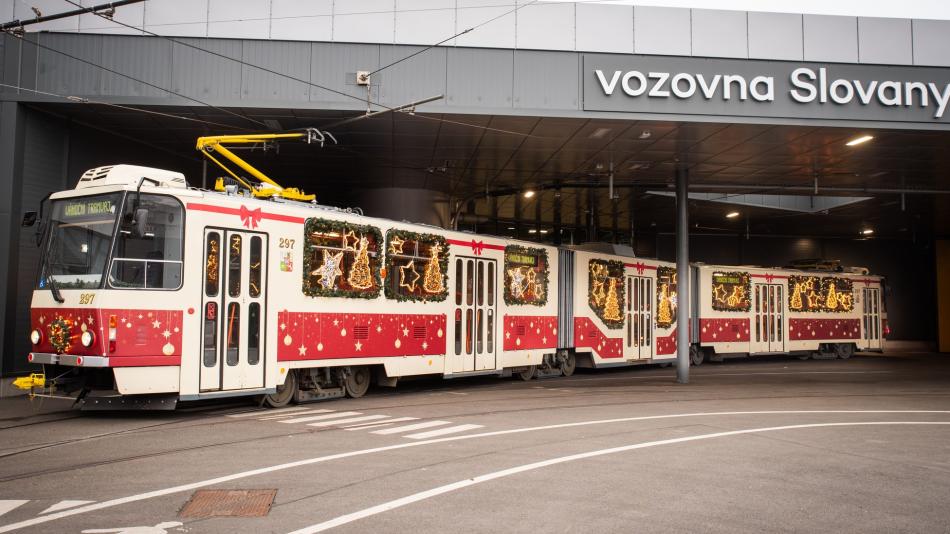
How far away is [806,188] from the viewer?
2383 cm

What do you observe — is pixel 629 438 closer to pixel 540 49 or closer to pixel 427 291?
pixel 427 291

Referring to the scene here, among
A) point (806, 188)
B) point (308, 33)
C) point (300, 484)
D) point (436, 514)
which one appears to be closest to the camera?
point (436, 514)

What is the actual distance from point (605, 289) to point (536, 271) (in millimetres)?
3337

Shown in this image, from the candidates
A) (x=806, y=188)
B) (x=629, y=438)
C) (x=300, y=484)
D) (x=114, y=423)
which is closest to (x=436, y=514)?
(x=300, y=484)

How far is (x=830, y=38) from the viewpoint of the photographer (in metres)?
16.1

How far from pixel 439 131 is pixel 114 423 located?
9716 millimetres

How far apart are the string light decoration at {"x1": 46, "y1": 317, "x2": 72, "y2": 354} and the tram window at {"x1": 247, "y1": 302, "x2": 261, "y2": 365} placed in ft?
8.60

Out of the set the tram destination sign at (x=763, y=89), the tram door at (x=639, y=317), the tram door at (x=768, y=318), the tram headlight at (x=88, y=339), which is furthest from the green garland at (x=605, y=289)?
the tram headlight at (x=88, y=339)

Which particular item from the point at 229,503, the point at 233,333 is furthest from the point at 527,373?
the point at 229,503

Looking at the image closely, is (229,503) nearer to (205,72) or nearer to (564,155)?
(205,72)

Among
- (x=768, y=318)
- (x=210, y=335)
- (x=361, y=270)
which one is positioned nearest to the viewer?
(x=210, y=335)

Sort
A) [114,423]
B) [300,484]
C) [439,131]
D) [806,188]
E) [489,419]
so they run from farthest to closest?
[806,188] → [439,131] → [489,419] → [114,423] → [300,484]

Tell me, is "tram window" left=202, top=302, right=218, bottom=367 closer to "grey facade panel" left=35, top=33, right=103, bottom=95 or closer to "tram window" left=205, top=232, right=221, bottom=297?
"tram window" left=205, top=232, right=221, bottom=297

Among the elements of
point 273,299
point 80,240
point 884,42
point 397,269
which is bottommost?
point 273,299
